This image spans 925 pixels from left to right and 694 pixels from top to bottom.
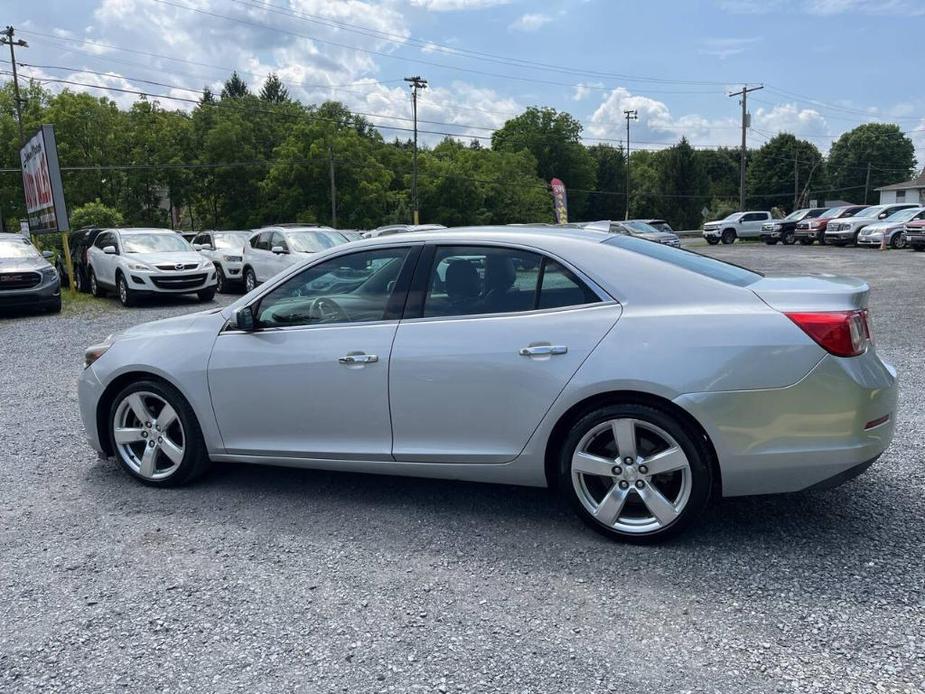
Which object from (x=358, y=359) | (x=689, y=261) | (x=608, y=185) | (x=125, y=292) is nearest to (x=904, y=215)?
(x=125, y=292)

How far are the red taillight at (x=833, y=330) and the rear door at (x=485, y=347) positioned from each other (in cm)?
85

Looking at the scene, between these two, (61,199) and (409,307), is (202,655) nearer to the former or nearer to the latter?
(409,307)

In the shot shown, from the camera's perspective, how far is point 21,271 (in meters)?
14.5

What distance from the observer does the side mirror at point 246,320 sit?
4.30 meters

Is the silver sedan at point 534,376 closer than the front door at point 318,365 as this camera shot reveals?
Yes

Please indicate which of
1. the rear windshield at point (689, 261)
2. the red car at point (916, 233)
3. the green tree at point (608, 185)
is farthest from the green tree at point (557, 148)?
the rear windshield at point (689, 261)

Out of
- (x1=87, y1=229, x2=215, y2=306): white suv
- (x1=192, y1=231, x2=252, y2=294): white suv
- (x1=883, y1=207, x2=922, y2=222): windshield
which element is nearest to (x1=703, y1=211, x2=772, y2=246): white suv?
(x1=883, y1=207, x2=922, y2=222): windshield

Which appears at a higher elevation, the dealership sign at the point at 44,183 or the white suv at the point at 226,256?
the dealership sign at the point at 44,183

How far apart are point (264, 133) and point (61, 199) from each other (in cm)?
4434

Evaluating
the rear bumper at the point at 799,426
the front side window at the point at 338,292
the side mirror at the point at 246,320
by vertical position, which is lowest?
the rear bumper at the point at 799,426

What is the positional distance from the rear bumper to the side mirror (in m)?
2.38

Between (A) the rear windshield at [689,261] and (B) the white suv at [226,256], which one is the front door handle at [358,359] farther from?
(B) the white suv at [226,256]

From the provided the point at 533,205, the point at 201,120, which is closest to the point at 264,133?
the point at 201,120

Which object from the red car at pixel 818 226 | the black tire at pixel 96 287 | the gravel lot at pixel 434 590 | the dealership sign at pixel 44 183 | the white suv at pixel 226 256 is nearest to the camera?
the gravel lot at pixel 434 590
